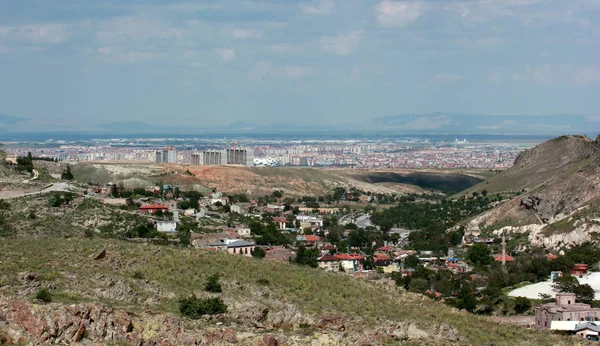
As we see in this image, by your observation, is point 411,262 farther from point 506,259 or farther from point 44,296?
point 44,296

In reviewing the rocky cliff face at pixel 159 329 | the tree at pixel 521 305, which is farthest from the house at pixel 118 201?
the rocky cliff face at pixel 159 329

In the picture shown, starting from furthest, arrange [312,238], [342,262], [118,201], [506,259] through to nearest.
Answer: [312,238] → [118,201] → [506,259] → [342,262]

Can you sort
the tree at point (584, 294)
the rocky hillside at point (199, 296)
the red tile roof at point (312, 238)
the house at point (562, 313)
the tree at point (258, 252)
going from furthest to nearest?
the red tile roof at point (312, 238), the tree at point (258, 252), the tree at point (584, 294), the house at point (562, 313), the rocky hillside at point (199, 296)

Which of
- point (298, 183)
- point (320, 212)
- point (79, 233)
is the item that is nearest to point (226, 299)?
point (79, 233)

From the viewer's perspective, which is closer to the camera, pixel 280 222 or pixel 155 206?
pixel 155 206

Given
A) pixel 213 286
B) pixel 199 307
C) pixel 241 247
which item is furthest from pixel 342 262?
pixel 199 307

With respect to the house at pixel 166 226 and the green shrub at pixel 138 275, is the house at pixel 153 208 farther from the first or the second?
the green shrub at pixel 138 275
